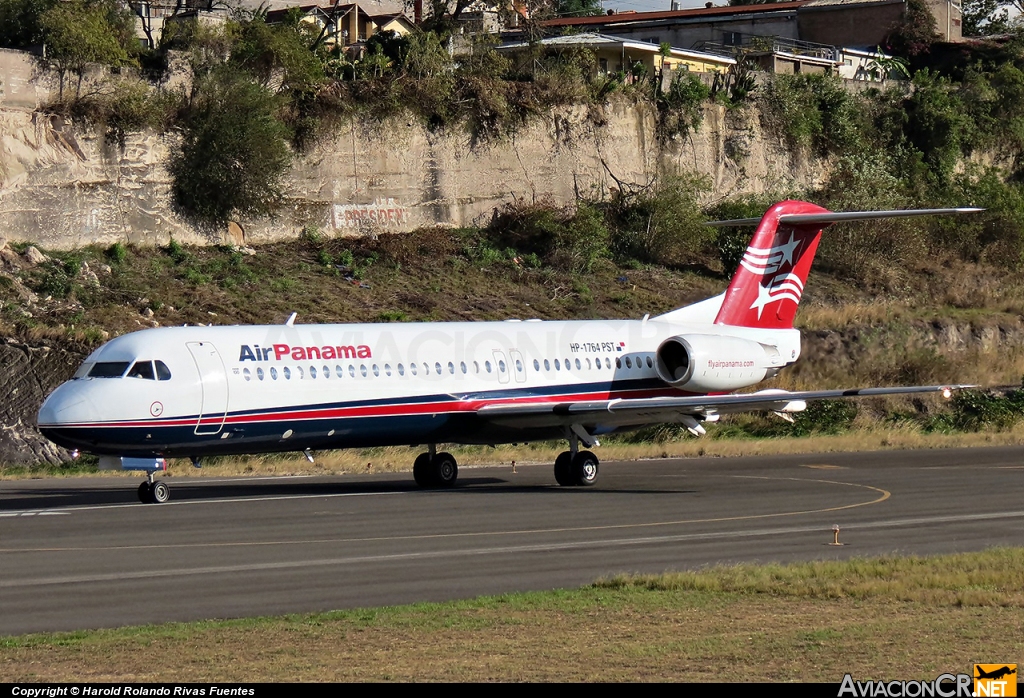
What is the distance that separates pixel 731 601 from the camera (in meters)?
13.1

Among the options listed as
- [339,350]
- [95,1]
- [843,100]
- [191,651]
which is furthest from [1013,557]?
[843,100]

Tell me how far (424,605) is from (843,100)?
53.3 m

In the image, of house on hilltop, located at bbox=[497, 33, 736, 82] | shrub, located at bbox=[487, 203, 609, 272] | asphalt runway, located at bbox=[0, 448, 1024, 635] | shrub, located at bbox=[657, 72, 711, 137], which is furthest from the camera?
house on hilltop, located at bbox=[497, 33, 736, 82]

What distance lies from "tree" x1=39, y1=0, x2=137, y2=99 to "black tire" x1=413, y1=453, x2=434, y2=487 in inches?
862

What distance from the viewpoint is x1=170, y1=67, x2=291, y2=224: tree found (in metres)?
44.5

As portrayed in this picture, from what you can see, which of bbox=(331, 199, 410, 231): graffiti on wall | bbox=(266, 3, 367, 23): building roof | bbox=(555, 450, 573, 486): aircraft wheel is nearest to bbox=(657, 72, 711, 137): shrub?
bbox=(331, 199, 410, 231): graffiti on wall

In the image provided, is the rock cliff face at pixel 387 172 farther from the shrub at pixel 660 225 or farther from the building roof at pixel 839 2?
the building roof at pixel 839 2

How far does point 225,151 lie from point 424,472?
21519 millimetres

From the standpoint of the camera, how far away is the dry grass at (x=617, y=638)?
980 centimetres

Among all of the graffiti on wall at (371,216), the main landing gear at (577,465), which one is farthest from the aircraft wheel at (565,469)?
the graffiti on wall at (371,216)

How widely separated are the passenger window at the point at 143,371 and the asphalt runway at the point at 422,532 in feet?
6.94

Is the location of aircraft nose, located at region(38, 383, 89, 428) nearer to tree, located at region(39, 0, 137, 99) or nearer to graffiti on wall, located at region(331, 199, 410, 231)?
tree, located at region(39, 0, 137, 99)

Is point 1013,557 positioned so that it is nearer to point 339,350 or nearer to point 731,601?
point 731,601

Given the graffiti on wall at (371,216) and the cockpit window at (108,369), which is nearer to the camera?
the cockpit window at (108,369)
